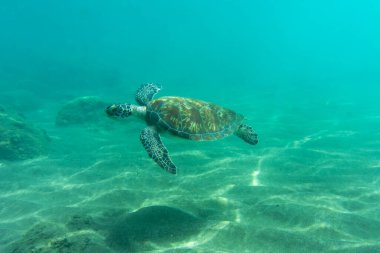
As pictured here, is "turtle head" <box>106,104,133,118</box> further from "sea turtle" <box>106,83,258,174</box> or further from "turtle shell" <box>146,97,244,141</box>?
"turtle shell" <box>146,97,244,141</box>

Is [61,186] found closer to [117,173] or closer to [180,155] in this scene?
[117,173]

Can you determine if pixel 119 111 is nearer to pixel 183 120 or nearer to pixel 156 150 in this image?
pixel 183 120

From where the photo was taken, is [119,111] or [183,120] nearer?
[183,120]

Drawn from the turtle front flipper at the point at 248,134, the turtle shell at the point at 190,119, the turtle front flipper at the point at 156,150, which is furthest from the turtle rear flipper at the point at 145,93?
the turtle front flipper at the point at 248,134

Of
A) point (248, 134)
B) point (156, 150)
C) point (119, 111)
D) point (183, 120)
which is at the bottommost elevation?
point (156, 150)

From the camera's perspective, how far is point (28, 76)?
4012 cm

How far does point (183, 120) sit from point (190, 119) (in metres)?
0.17

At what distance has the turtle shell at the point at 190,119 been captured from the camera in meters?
6.52

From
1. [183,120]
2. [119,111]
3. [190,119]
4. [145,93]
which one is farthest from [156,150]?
[145,93]

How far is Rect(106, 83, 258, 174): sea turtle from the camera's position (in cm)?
646

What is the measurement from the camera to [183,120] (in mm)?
6590

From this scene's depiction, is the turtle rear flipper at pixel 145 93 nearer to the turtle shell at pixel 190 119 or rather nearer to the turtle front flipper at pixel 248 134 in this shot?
the turtle shell at pixel 190 119

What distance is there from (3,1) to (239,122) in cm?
12575

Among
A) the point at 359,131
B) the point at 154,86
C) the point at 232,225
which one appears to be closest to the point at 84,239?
the point at 232,225
